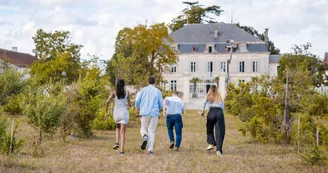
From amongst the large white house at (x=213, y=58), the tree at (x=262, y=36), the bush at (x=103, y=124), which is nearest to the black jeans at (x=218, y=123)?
the bush at (x=103, y=124)

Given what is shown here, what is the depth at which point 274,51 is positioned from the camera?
89.9 meters

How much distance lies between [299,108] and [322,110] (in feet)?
2.43

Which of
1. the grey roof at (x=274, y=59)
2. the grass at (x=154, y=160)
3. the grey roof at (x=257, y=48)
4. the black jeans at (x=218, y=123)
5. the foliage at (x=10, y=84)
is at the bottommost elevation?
the grass at (x=154, y=160)

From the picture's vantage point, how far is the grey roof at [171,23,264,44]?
76062mm

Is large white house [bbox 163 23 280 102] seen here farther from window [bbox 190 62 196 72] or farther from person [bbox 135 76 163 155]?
person [bbox 135 76 163 155]

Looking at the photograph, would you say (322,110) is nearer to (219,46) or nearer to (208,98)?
(208,98)

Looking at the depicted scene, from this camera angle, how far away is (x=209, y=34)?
77.3 metres

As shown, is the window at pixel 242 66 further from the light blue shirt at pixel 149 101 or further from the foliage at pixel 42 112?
the foliage at pixel 42 112

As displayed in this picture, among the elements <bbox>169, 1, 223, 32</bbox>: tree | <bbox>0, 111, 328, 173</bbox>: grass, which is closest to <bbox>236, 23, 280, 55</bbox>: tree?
<bbox>169, 1, 223, 32</bbox>: tree

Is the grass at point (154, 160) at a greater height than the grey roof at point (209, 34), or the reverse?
the grey roof at point (209, 34)

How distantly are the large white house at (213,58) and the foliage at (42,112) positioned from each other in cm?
5856

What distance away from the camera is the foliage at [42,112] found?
13.0 meters

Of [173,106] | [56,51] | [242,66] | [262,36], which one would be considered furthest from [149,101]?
[262,36]

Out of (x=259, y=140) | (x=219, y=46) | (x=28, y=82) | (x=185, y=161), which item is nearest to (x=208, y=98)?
(x=185, y=161)
